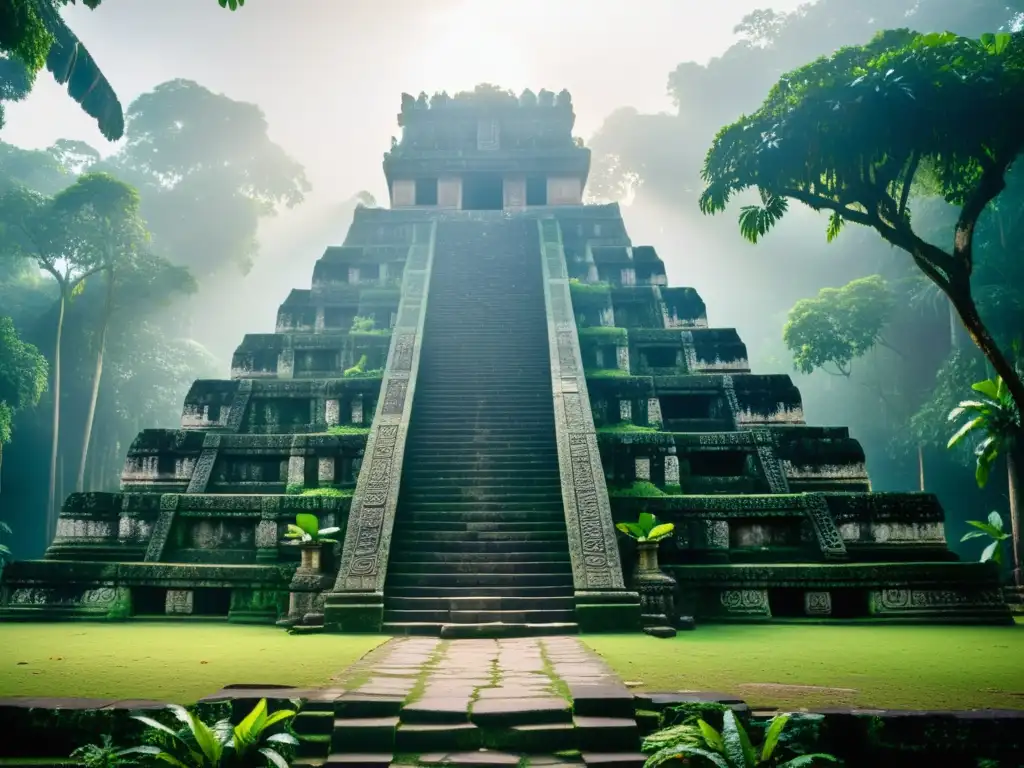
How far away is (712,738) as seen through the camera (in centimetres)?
411

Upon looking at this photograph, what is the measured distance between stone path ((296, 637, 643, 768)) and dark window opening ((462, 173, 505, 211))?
22397 millimetres

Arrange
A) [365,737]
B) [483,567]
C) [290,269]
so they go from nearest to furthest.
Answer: [365,737] < [483,567] < [290,269]

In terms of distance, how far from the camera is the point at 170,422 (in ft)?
116

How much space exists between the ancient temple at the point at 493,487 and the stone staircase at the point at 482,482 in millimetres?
37

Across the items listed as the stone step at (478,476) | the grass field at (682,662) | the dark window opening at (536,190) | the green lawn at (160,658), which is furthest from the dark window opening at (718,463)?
the dark window opening at (536,190)

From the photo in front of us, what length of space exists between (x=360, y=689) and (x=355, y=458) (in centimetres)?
787

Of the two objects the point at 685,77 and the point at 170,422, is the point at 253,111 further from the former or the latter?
the point at 685,77

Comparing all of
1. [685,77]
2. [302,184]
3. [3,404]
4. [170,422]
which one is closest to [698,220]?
[685,77]

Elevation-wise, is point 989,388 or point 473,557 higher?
point 989,388

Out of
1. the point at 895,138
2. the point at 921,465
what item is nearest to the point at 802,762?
the point at 895,138

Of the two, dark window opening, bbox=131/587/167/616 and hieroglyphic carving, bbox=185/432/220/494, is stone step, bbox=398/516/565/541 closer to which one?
dark window opening, bbox=131/587/167/616

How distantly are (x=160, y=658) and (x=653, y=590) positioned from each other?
5348 millimetres

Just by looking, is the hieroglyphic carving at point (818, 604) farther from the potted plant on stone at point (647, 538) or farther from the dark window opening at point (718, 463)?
the dark window opening at point (718, 463)

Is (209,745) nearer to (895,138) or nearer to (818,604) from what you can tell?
(818,604)
